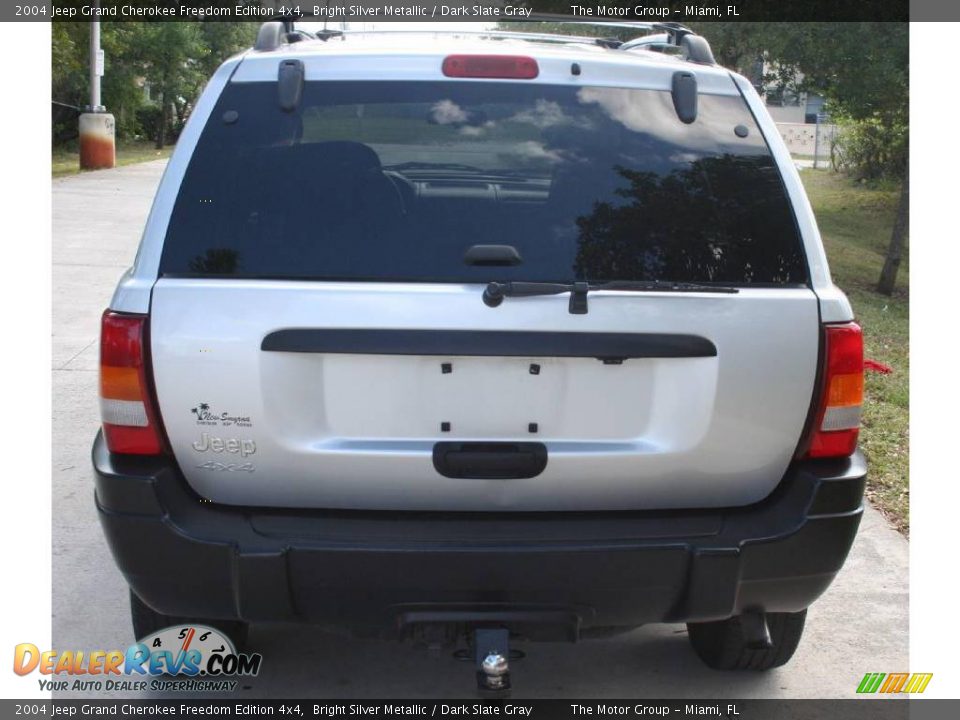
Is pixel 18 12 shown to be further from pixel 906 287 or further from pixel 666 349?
pixel 666 349

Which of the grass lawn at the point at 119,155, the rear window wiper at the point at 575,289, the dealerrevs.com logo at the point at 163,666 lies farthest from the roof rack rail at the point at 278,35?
the grass lawn at the point at 119,155

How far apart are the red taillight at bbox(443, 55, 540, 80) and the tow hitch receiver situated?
1.53 m

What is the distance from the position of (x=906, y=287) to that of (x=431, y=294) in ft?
45.3

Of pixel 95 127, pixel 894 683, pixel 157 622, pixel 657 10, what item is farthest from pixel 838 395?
pixel 95 127

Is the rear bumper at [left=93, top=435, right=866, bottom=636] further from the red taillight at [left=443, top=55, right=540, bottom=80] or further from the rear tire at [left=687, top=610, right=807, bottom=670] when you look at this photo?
the red taillight at [left=443, top=55, right=540, bottom=80]

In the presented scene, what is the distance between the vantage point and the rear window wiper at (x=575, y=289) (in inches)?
120

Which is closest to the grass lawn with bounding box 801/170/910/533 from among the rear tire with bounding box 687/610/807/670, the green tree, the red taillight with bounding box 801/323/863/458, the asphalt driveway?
the asphalt driveway

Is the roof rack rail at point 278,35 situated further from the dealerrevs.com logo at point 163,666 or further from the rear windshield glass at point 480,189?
the dealerrevs.com logo at point 163,666

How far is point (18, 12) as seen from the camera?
609 inches

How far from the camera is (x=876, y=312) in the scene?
1272 cm

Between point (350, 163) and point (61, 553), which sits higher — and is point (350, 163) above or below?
above

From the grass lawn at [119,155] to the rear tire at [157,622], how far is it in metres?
22.5

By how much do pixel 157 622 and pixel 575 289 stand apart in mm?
1794
